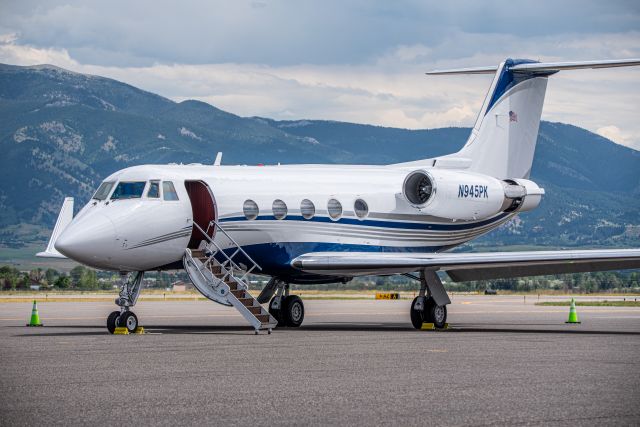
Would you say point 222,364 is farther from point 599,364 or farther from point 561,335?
point 561,335

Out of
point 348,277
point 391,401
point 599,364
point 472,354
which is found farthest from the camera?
point 348,277

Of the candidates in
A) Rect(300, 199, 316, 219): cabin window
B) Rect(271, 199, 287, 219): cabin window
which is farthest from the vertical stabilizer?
Rect(271, 199, 287, 219): cabin window

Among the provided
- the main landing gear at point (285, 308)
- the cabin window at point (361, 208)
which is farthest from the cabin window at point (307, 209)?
the main landing gear at point (285, 308)

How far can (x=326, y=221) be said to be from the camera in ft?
98.4

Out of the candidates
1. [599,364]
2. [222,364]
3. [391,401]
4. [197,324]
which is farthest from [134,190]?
[391,401]

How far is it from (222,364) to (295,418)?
581 cm

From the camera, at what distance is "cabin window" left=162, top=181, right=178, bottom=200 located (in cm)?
2675

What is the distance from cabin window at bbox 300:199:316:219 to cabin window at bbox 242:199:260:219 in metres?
1.49

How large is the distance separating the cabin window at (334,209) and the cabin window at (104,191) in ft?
20.1

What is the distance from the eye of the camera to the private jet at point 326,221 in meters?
26.1

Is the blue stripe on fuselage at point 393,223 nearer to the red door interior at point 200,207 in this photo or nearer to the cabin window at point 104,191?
the red door interior at point 200,207

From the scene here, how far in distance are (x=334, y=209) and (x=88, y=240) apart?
7585 mm

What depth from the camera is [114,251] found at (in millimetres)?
25297

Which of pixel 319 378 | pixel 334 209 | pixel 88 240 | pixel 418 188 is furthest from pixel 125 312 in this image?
pixel 319 378
